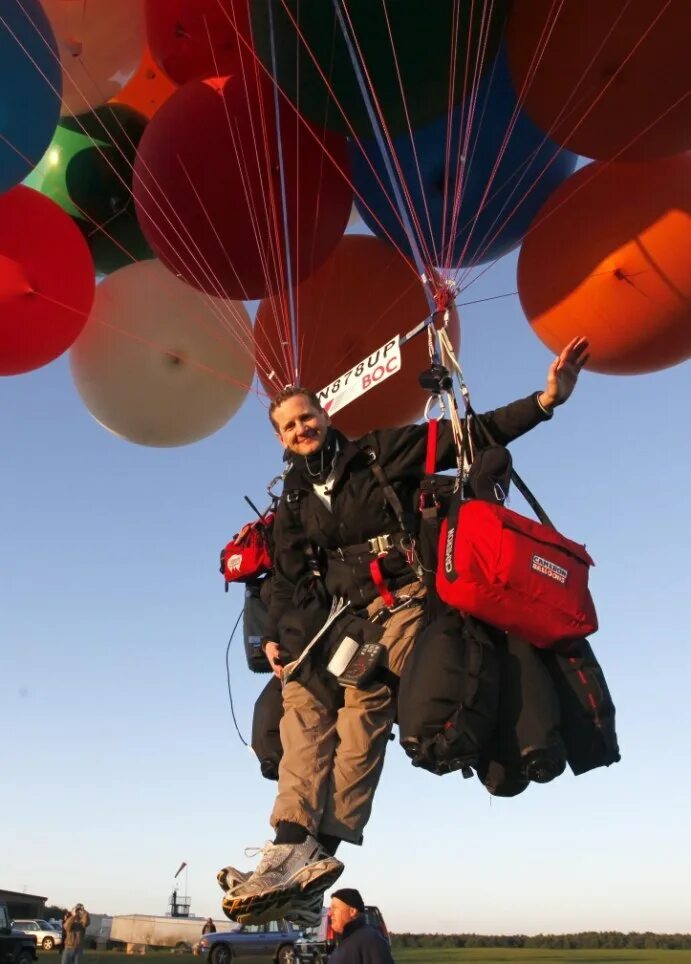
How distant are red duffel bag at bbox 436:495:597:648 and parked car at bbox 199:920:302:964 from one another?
12830 millimetres

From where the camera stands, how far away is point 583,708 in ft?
8.77

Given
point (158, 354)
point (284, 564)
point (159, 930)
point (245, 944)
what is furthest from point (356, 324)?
point (159, 930)

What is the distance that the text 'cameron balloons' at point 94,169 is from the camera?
520 centimetres

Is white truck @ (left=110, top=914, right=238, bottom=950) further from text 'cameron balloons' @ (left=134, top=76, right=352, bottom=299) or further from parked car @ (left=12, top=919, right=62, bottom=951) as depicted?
text 'cameron balloons' @ (left=134, top=76, right=352, bottom=299)

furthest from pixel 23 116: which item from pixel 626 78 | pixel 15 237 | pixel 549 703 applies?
pixel 549 703

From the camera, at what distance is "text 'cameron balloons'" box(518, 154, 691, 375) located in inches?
159

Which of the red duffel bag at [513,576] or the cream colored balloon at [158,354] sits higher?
the cream colored balloon at [158,354]

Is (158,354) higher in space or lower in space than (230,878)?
higher

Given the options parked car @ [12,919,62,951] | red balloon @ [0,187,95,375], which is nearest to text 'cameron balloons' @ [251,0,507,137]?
red balloon @ [0,187,95,375]

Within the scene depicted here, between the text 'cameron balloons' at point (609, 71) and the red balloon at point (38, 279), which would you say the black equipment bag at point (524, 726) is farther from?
the red balloon at point (38, 279)

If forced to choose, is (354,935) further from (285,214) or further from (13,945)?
(13,945)

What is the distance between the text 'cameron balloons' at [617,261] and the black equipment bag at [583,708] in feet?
5.98

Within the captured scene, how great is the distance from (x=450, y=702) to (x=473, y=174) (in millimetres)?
2667

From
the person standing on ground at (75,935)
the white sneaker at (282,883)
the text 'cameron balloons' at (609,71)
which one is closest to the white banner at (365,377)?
the text 'cameron balloons' at (609,71)
